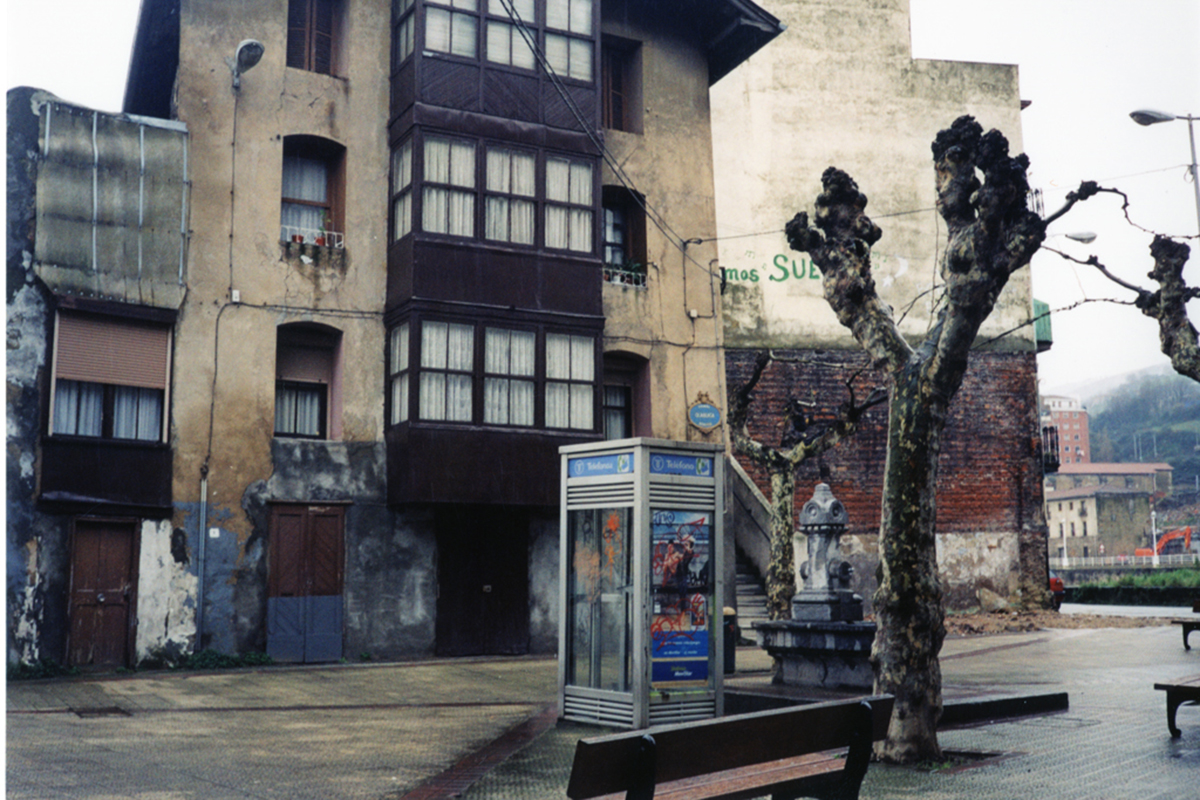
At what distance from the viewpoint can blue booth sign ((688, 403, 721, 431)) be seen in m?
22.2

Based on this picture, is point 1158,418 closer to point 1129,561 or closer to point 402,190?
point 402,190

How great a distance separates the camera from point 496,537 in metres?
19.8

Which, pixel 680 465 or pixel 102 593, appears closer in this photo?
pixel 680 465

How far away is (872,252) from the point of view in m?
28.4

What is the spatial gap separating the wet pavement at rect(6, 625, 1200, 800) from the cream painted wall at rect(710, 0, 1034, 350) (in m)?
12.8

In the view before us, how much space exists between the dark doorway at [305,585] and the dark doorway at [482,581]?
1.82 meters

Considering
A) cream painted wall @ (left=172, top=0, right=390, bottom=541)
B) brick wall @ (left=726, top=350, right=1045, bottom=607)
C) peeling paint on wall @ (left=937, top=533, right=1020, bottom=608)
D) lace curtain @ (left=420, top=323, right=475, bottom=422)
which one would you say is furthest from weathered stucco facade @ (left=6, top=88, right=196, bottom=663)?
peeling paint on wall @ (left=937, top=533, right=1020, bottom=608)

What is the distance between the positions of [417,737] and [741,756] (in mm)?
5503

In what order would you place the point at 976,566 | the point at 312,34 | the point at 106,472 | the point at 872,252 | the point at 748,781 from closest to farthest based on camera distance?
the point at 748,781 < the point at 106,472 < the point at 312,34 < the point at 872,252 < the point at 976,566

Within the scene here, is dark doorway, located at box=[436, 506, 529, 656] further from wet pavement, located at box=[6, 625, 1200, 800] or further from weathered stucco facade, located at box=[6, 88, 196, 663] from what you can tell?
weathered stucco facade, located at box=[6, 88, 196, 663]

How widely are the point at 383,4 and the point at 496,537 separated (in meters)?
9.61

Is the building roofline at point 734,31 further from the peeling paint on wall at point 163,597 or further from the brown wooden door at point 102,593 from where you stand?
the brown wooden door at point 102,593

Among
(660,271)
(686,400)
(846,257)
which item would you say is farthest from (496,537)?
(846,257)

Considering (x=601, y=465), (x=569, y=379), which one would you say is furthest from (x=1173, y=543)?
(x=601, y=465)
